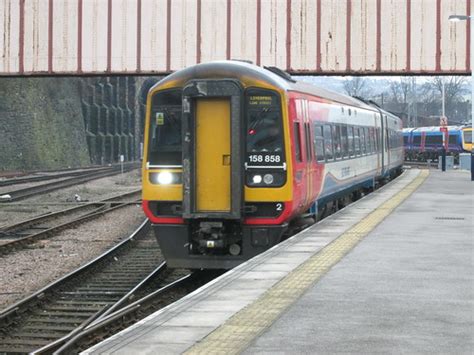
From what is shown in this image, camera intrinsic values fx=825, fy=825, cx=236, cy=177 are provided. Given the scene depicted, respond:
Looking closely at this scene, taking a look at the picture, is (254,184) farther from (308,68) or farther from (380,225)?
(308,68)

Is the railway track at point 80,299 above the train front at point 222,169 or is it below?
below

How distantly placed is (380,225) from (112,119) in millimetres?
54824

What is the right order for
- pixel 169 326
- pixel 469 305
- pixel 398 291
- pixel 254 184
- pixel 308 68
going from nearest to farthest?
pixel 169 326
pixel 469 305
pixel 398 291
pixel 254 184
pixel 308 68

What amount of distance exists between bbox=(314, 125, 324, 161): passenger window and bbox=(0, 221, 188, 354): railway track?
3107mm

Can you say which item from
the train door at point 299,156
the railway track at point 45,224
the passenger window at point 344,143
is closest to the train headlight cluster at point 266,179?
the train door at point 299,156

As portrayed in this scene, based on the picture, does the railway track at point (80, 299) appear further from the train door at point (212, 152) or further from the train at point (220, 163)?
the train door at point (212, 152)

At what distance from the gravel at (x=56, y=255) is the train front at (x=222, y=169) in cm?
244

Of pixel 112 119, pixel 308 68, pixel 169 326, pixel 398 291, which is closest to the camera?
pixel 169 326

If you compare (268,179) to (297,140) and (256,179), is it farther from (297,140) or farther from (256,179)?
(297,140)

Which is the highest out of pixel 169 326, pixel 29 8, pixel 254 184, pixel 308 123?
pixel 29 8

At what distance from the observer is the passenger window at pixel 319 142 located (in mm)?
14321

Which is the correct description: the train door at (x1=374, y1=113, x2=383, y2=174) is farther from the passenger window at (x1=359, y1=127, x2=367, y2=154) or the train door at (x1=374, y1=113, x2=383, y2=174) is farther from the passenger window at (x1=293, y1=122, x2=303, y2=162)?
the passenger window at (x1=293, y1=122, x2=303, y2=162)

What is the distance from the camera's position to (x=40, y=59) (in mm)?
25656

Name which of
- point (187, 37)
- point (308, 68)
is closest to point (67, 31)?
point (187, 37)
